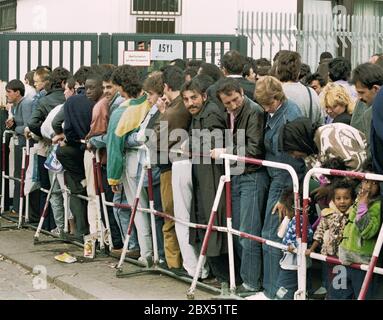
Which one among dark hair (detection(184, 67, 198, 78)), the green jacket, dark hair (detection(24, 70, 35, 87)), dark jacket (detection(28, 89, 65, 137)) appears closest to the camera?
the green jacket

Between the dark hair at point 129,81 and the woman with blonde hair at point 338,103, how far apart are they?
257cm

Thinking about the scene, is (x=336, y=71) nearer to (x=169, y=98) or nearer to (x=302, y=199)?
(x=169, y=98)

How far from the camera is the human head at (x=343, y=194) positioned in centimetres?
773

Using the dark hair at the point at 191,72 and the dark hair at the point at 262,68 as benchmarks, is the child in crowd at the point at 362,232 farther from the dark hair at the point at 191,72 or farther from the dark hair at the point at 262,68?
the dark hair at the point at 262,68

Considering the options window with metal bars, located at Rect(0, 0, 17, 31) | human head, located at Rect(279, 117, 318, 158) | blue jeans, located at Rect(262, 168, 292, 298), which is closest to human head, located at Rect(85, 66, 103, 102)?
blue jeans, located at Rect(262, 168, 292, 298)

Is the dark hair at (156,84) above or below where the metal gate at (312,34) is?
below

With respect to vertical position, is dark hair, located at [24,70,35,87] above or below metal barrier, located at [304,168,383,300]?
above

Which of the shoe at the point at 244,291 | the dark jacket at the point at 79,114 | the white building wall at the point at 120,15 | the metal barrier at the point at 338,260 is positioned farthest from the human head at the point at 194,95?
the white building wall at the point at 120,15

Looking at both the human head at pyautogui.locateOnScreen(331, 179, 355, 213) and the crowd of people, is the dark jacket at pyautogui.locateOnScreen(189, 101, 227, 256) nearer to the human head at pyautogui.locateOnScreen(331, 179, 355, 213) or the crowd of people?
the crowd of people

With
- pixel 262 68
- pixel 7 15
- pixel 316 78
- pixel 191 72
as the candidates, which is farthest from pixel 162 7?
pixel 191 72

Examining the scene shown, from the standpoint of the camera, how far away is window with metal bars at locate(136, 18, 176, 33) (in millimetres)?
21798

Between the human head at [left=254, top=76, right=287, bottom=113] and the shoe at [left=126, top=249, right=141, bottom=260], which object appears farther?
the shoe at [left=126, top=249, right=141, bottom=260]

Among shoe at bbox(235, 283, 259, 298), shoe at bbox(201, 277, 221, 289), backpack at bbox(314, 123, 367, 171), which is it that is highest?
backpack at bbox(314, 123, 367, 171)

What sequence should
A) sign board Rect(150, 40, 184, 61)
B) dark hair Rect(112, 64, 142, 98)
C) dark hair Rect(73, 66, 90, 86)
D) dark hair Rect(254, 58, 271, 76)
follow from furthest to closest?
sign board Rect(150, 40, 184, 61) < dark hair Rect(73, 66, 90, 86) < dark hair Rect(254, 58, 271, 76) < dark hair Rect(112, 64, 142, 98)
